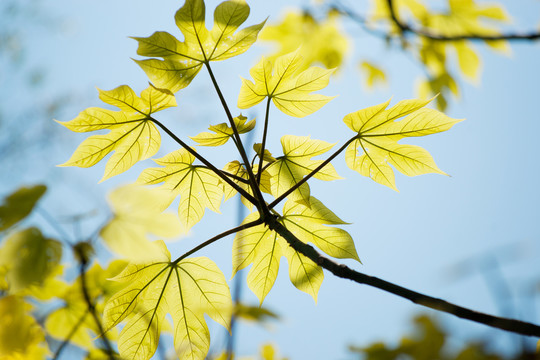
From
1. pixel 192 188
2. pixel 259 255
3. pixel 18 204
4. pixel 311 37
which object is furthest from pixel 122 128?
pixel 311 37

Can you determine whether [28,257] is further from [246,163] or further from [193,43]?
[193,43]

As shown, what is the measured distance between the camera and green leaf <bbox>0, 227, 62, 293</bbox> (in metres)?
0.53

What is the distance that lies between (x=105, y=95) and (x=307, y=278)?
665mm

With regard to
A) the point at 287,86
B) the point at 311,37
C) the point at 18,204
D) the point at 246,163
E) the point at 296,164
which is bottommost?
the point at 18,204

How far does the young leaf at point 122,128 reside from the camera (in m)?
0.83

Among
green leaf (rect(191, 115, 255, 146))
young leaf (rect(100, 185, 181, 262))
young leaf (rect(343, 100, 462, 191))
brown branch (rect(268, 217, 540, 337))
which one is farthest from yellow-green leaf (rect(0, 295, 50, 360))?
young leaf (rect(343, 100, 462, 191))

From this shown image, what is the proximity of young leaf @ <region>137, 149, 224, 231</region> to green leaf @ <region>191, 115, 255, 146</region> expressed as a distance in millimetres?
85

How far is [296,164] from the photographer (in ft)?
3.22

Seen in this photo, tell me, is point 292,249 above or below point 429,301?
above

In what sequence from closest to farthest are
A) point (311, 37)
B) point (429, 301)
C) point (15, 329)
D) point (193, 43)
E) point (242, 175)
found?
1. point (429, 301)
2. point (15, 329)
3. point (193, 43)
4. point (242, 175)
5. point (311, 37)

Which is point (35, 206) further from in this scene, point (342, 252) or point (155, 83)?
point (342, 252)

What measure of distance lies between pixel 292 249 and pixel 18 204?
0.60m

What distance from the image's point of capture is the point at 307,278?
36.2 inches

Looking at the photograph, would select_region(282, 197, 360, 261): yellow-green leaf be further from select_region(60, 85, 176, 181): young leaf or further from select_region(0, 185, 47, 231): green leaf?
select_region(0, 185, 47, 231): green leaf
